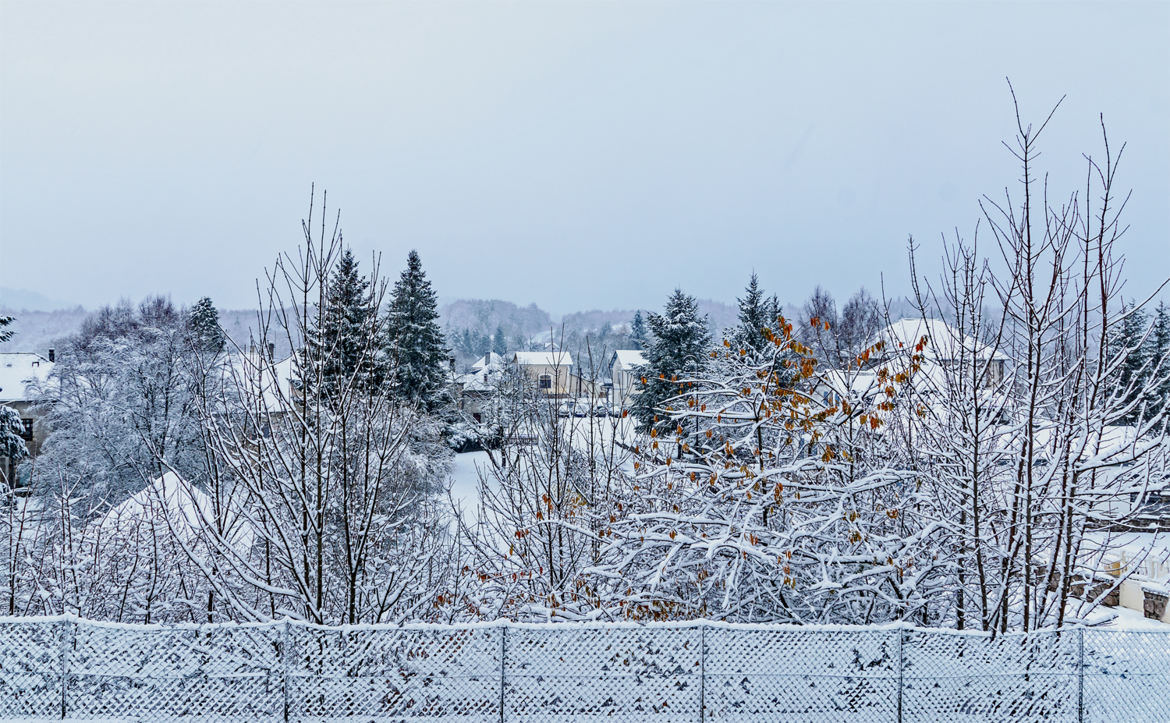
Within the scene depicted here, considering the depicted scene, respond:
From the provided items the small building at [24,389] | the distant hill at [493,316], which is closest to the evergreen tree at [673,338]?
the small building at [24,389]

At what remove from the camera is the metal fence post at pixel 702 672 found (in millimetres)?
5711

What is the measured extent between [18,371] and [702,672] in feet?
129

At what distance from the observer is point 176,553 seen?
8273mm

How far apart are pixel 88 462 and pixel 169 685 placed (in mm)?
20416

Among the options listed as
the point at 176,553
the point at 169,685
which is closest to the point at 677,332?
the point at 176,553

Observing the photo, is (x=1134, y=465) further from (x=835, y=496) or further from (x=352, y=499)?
(x=352, y=499)

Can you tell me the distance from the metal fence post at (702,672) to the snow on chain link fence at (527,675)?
0.01 m

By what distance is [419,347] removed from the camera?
26.8 m

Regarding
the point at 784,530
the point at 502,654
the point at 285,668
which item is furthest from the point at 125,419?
the point at 784,530

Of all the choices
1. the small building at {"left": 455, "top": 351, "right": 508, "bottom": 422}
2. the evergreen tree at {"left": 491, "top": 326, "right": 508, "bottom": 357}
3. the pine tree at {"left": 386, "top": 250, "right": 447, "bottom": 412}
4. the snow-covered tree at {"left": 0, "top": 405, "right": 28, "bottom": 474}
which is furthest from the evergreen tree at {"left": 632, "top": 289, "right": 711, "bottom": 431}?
the evergreen tree at {"left": 491, "top": 326, "right": 508, "bottom": 357}

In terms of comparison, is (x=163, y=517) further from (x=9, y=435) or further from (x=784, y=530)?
(x=9, y=435)

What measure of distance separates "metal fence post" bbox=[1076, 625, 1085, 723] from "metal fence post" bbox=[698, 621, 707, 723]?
288 cm

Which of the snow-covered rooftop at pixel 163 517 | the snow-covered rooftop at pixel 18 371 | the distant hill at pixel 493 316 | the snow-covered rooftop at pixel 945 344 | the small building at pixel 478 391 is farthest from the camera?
the distant hill at pixel 493 316

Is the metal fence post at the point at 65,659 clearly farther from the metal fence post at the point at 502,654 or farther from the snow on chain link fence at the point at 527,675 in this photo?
the metal fence post at the point at 502,654
